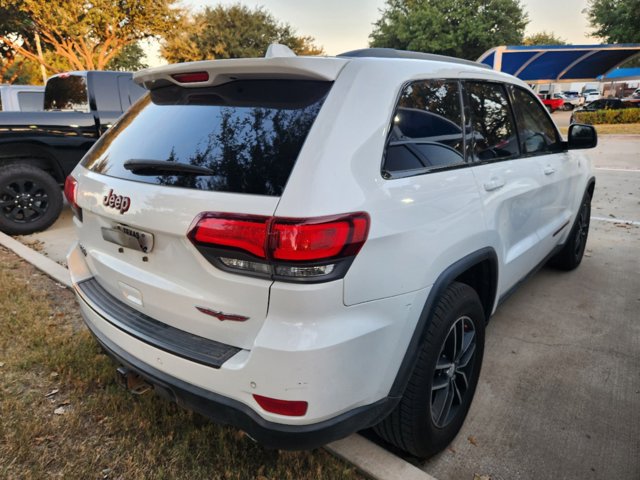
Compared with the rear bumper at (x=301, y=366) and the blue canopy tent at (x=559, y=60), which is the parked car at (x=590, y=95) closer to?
the blue canopy tent at (x=559, y=60)

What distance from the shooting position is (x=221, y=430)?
2.35 m

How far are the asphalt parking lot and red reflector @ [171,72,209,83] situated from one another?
79.9 inches

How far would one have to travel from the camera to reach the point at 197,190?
5.74 feet

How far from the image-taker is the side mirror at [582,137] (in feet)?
12.1

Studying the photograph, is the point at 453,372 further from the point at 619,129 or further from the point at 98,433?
the point at 619,129

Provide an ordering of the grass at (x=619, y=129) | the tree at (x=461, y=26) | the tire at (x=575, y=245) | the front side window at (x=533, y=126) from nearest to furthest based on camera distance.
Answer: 1. the front side window at (x=533, y=126)
2. the tire at (x=575, y=245)
3. the grass at (x=619, y=129)
4. the tree at (x=461, y=26)

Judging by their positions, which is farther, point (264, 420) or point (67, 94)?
point (67, 94)

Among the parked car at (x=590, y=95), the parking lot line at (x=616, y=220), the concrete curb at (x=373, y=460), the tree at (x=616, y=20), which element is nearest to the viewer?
the concrete curb at (x=373, y=460)

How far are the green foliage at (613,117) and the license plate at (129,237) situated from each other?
82.6 feet

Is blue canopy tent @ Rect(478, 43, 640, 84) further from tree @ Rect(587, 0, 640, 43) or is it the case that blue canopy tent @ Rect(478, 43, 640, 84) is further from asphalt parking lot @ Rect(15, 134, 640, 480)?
asphalt parking lot @ Rect(15, 134, 640, 480)

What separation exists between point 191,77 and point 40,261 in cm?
356

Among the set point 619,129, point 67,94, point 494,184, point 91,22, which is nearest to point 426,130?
point 494,184

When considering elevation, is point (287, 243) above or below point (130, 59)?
below

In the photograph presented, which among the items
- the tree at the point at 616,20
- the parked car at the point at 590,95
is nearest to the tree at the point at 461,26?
the tree at the point at 616,20
